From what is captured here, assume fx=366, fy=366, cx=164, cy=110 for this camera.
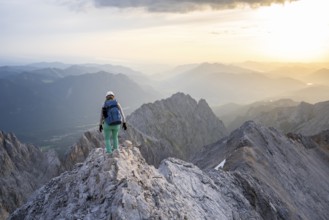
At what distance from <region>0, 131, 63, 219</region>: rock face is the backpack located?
8681cm

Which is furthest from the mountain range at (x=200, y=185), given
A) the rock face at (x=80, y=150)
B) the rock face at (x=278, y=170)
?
the rock face at (x=80, y=150)

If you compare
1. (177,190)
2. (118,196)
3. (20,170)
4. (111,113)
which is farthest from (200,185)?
(20,170)

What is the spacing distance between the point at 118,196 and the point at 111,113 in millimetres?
5869

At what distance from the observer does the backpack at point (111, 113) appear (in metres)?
23.5

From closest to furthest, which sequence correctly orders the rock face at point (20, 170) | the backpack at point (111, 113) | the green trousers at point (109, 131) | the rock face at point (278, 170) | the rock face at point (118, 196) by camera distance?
the rock face at point (118, 196) → the backpack at point (111, 113) → the green trousers at point (109, 131) → the rock face at point (278, 170) → the rock face at point (20, 170)

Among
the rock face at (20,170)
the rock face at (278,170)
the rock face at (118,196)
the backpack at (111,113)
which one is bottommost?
the rock face at (20,170)

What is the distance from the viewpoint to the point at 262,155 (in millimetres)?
56438

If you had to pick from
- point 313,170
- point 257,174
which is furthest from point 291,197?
point 313,170

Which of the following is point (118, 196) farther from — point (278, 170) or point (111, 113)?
point (278, 170)

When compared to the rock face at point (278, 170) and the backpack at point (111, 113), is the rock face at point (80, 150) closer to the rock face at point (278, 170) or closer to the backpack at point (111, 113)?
the rock face at point (278, 170)

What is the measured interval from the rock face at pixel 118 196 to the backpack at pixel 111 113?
94.2 inches

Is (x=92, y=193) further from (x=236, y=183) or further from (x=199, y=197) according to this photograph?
(x=236, y=183)

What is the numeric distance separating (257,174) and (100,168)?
27.9m

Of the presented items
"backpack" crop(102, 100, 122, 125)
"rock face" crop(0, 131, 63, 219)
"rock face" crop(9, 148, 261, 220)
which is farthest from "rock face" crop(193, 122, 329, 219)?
"rock face" crop(0, 131, 63, 219)
